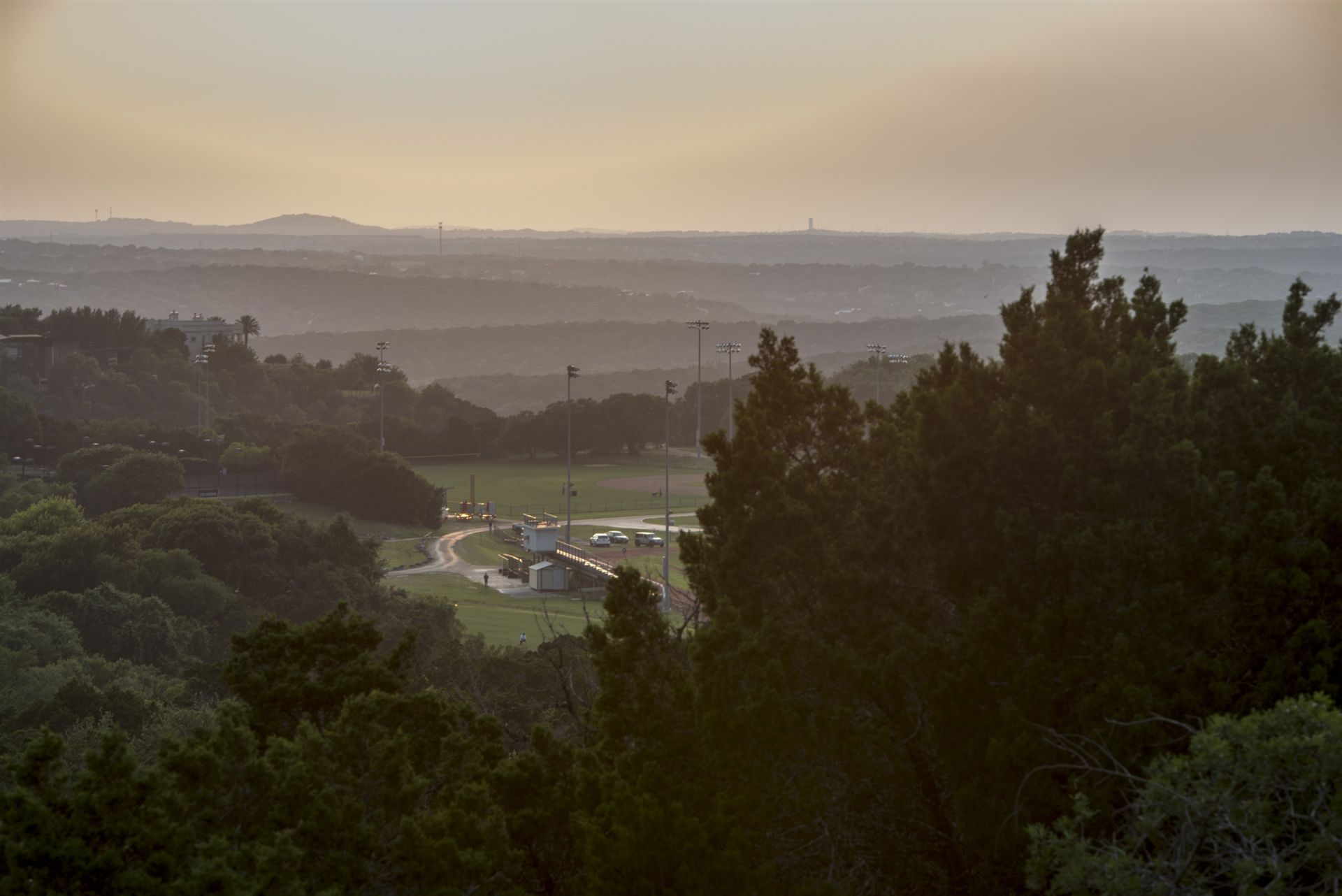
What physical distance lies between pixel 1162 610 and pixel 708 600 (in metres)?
5.53

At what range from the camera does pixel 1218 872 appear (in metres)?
10.1

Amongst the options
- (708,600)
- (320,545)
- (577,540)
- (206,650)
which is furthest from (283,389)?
(708,600)

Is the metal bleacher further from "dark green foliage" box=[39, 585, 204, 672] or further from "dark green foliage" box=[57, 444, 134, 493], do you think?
"dark green foliage" box=[57, 444, 134, 493]

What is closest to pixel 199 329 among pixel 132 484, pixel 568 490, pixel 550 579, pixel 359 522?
pixel 359 522

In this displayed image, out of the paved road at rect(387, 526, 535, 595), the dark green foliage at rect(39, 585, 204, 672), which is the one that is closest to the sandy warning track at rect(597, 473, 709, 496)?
the paved road at rect(387, 526, 535, 595)

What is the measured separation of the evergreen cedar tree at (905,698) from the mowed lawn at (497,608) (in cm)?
2792

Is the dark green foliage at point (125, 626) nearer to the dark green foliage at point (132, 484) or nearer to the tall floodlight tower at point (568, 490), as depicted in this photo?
the dark green foliage at point (132, 484)

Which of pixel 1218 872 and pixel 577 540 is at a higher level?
pixel 1218 872

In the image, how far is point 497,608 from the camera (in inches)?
2116

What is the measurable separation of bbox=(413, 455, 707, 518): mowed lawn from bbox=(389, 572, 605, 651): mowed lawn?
21.3 meters

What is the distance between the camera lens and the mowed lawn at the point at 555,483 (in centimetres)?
8419

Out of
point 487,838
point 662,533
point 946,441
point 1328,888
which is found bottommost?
point 662,533

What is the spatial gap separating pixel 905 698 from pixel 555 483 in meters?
78.9

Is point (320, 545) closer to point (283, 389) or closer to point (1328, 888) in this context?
point (1328, 888)
